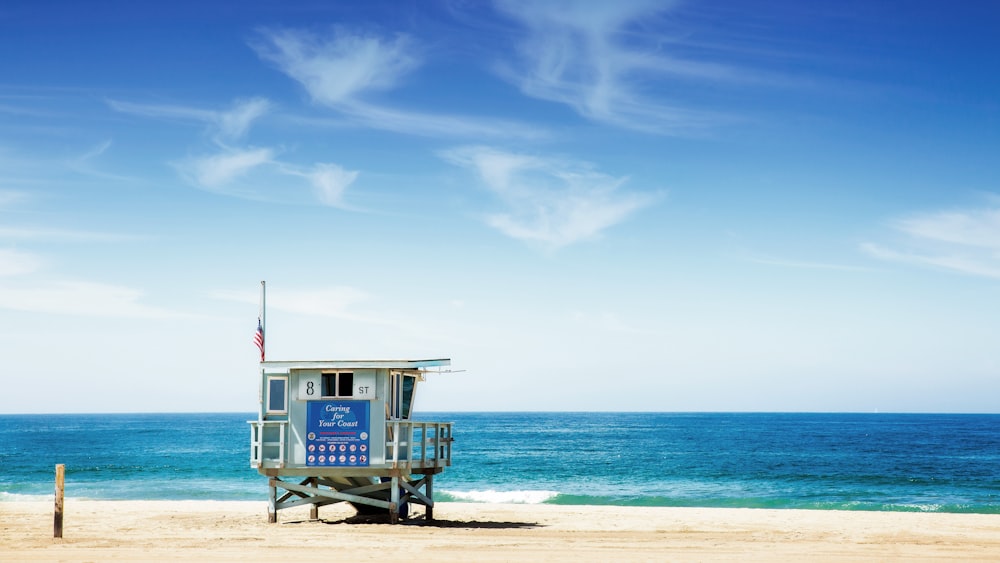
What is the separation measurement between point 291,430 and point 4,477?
4427cm

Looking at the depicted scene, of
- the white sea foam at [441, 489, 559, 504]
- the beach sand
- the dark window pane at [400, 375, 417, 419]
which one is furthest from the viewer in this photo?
the white sea foam at [441, 489, 559, 504]

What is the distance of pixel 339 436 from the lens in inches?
830

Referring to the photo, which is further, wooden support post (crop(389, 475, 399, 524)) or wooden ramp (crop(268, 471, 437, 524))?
wooden ramp (crop(268, 471, 437, 524))

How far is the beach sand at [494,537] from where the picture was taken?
16.3 metres

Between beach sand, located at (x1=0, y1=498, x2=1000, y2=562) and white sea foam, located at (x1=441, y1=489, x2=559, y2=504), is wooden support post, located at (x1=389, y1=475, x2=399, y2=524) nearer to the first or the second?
beach sand, located at (x1=0, y1=498, x2=1000, y2=562)

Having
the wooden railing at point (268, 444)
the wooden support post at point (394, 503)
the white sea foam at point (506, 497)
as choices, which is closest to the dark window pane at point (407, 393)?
the wooden support post at point (394, 503)

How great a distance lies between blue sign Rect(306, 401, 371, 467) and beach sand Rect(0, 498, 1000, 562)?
1.46m

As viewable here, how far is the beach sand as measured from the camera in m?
16.3

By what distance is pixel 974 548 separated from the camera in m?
18.3

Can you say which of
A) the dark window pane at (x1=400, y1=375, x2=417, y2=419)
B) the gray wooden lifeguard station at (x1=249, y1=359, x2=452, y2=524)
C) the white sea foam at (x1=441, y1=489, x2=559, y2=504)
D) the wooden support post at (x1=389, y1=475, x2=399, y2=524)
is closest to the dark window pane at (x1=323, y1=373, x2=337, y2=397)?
the gray wooden lifeguard station at (x1=249, y1=359, x2=452, y2=524)

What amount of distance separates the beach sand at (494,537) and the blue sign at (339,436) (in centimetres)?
146

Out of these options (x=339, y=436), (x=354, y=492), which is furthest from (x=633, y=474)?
(x=339, y=436)

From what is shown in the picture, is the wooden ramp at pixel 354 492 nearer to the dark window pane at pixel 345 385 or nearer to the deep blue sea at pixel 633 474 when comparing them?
the dark window pane at pixel 345 385

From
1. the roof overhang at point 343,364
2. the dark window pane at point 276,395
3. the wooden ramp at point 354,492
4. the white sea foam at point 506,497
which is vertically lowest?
the white sea foam at point 506,497
